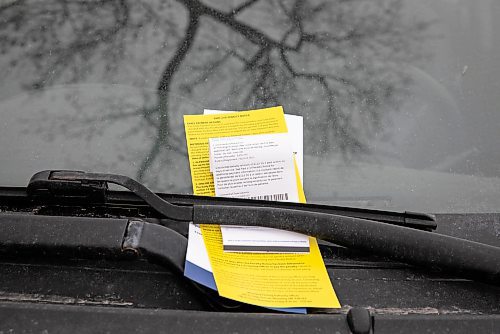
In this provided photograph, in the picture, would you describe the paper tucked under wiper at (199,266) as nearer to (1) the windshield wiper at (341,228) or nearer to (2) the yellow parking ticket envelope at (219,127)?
(1) the windshield wiper at (341,228)

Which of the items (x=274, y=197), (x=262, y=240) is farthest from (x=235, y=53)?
(x=262, y=240)

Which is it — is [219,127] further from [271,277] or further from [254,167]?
[271,277]

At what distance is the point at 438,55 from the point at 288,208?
1.80ft

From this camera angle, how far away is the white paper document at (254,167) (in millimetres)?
1408

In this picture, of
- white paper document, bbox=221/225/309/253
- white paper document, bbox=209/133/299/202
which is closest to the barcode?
white paper document, bbox=209/133/299/202

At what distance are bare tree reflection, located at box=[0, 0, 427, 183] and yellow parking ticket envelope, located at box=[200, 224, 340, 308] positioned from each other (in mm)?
263

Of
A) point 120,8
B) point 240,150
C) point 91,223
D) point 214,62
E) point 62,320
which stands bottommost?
point 62,320

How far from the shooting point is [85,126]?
4.78 feet

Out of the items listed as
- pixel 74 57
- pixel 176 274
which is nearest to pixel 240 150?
pixel 176 274

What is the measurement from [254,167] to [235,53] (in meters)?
0.27

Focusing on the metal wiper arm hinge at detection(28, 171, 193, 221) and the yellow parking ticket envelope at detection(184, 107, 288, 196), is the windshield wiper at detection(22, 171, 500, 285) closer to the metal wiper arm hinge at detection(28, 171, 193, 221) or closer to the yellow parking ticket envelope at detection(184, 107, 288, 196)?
the metal wiper arm hinge at detection(28, 171, 193, 221)

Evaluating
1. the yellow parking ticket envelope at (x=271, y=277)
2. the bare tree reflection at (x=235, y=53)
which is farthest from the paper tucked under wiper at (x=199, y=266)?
the bare tree reflection at (x=235, y=53)

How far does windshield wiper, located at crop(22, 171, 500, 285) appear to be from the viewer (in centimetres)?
126

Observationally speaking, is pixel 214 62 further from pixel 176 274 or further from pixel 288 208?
pixel 176 274
